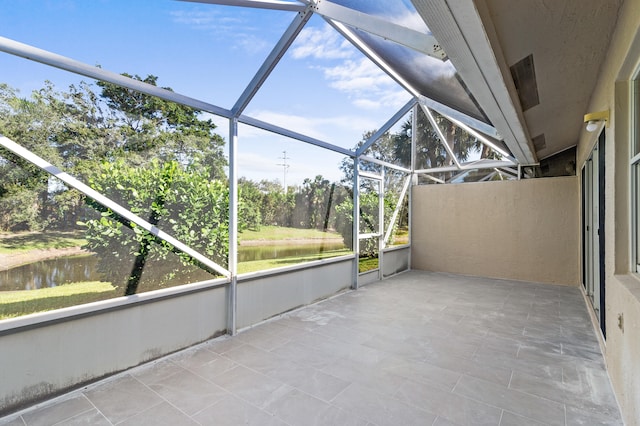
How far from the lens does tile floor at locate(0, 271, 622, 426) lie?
2.05m

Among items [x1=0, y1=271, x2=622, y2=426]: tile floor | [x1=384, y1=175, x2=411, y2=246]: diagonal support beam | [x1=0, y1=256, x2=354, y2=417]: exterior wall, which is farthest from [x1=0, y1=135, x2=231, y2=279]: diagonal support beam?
[x1=384, y1=175, x2=411, y2=246]: diagonal support beam

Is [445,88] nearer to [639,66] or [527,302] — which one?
[639,66]

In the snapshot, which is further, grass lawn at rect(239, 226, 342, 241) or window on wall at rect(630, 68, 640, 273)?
grass lawn at rect(239, 226, 342, 241)

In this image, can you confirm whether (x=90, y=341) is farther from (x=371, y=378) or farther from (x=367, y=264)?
(x=367, y=264)

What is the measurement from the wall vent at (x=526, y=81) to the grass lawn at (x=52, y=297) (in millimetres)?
3767

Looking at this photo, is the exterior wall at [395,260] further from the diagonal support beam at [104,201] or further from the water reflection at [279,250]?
the diagonal support beam at [104,201]

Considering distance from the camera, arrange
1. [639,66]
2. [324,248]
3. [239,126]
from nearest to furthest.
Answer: [639,66]
[239,126]
[324,248]

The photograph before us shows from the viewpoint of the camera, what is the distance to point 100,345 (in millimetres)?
2484

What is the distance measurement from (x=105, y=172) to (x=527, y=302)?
5670 millimetres

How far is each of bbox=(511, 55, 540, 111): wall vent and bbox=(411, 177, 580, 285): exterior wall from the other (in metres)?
3.60

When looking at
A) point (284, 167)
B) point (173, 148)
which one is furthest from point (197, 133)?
point (284, 167)

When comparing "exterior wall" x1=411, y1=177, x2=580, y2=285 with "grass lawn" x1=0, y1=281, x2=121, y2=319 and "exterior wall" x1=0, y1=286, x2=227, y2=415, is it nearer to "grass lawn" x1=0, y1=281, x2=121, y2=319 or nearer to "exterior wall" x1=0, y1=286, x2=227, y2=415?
"exterior wall" x1=0, y1=286, x2=227, y2=415

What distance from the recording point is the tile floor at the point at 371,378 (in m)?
2.05

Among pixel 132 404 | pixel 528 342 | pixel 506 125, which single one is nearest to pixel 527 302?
pixel 528 342
